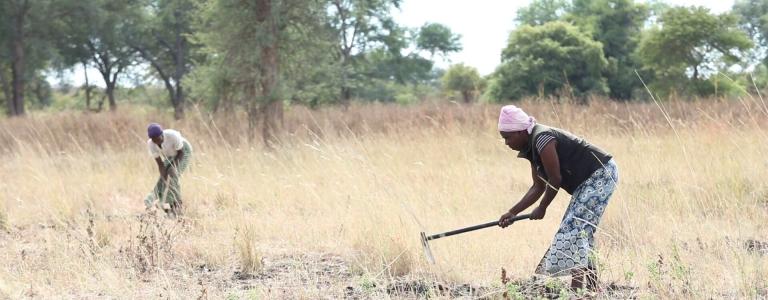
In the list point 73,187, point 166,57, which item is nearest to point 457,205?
point 73,187

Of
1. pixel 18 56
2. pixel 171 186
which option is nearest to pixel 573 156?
pixel 171 186

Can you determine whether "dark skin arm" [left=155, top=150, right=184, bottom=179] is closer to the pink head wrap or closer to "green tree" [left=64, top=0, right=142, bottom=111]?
the pink head wrap

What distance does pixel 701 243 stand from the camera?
213 inches

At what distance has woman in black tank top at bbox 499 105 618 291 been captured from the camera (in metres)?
4.42

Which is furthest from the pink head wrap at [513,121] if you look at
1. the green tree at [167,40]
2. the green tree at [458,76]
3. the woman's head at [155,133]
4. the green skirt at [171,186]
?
the green tree at [458,76]

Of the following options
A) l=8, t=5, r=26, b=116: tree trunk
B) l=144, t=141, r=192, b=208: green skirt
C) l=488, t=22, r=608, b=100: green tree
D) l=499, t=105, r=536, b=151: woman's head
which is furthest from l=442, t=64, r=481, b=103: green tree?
l=499, t=105, r=536, b=151: woman's head

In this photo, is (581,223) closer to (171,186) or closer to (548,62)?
(171,186)

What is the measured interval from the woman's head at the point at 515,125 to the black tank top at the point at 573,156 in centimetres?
5

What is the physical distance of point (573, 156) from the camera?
4.53m

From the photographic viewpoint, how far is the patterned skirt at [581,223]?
4.46 metres

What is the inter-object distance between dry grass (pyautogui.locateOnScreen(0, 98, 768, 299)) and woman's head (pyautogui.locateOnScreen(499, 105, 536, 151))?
91 centimetres

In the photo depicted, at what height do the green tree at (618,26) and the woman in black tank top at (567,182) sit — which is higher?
the green tree at (618,26)

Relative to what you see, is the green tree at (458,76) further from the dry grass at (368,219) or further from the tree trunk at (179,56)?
the dry grass at (368,219)

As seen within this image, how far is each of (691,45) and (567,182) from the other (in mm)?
28028
